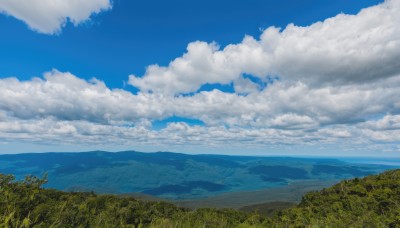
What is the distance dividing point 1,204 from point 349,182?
22278mm

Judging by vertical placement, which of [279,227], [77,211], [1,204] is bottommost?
[279,227]

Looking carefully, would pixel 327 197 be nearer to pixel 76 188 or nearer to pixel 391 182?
pixel 391 182

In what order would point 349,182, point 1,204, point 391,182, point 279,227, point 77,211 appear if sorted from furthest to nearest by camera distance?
1. point 349,182
2. point 391,182
3. point 279,227
4. point 77,211
5. point 1,204

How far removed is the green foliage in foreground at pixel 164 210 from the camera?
794 centimetres

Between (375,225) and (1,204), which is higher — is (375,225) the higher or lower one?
the lower one

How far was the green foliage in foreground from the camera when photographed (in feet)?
26.1

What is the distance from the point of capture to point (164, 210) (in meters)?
19.3

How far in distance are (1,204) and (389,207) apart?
17326 mm

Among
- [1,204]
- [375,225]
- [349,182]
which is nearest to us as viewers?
[1,204]

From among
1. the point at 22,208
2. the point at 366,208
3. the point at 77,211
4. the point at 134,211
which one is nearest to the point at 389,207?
the point at 366,208

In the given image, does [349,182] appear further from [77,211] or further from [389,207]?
[77,211]

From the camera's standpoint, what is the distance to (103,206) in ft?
50.4

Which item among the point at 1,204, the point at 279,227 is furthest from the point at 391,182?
the point at 1,204

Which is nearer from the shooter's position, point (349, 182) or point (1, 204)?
point (1, 204)
